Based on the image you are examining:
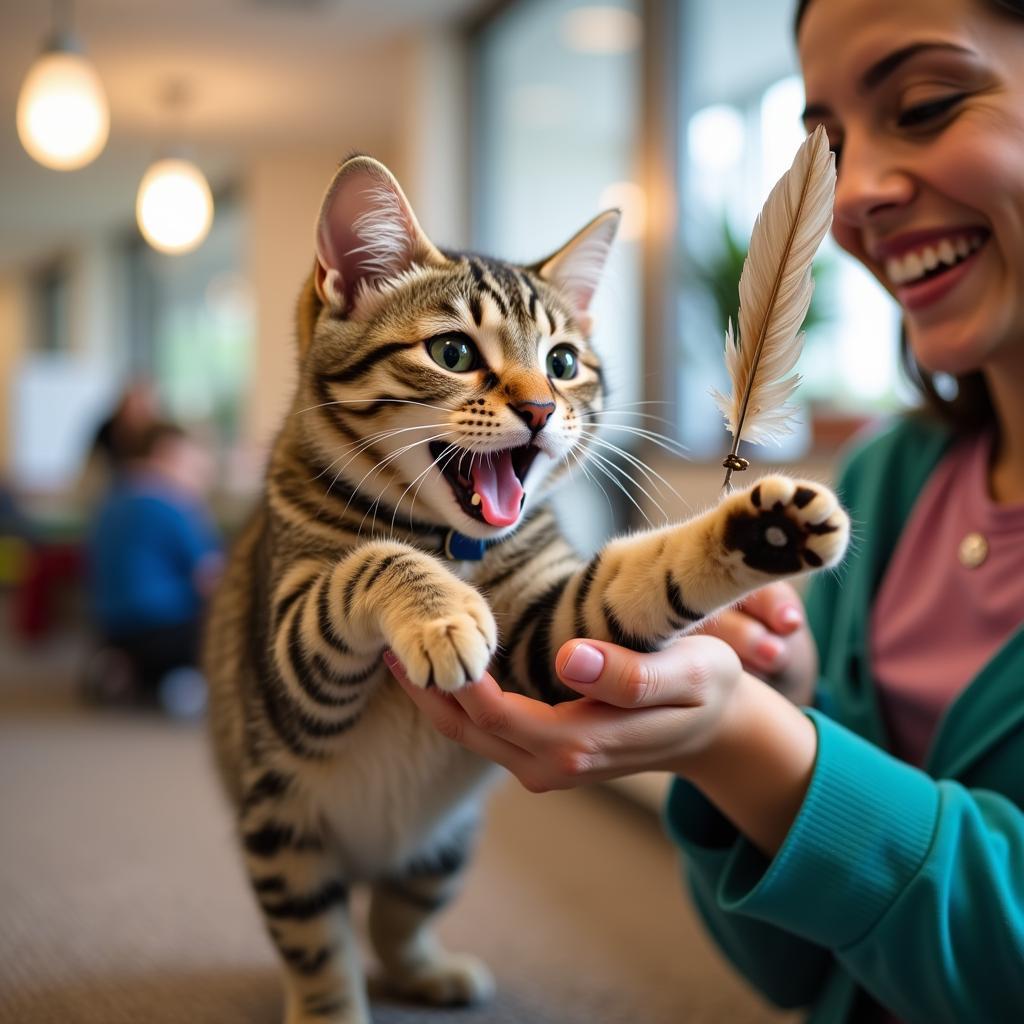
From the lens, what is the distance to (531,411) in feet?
2.47

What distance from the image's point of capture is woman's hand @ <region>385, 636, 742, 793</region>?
0.65m

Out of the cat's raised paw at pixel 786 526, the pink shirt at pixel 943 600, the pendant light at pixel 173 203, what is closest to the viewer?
the cat's raised paw at pixel 786 526

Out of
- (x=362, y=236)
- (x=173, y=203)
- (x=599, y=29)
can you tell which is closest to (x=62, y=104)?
(x=173, y=203)

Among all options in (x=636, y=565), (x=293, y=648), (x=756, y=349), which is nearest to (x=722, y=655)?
(x=636, y=565)

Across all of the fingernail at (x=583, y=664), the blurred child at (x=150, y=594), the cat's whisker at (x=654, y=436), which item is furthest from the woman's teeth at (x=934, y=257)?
the blurred child at (x=150, y=594)

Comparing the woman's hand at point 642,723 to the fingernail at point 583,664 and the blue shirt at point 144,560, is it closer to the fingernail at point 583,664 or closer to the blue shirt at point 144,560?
the fingernail at point 583,664

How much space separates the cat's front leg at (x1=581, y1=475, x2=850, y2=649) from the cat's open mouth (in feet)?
0.28

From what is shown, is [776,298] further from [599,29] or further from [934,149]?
[599,29]

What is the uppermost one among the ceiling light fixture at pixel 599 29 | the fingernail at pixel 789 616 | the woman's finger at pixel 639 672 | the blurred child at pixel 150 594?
the ceiling light fixture at pixel 599 29

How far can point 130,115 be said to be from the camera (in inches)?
203

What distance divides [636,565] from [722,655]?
0.29ft

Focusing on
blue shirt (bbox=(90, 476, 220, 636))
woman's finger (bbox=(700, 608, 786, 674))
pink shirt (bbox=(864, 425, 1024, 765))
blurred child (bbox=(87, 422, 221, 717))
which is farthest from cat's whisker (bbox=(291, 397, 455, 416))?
blue shirt (bbox=(90, 476, 220, 636))

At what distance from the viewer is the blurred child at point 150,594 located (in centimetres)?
347

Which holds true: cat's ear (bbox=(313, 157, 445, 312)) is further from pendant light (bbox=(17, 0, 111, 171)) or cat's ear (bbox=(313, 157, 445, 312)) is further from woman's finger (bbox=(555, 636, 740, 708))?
pendant light (bbox=(17, 0, 111, 171))
